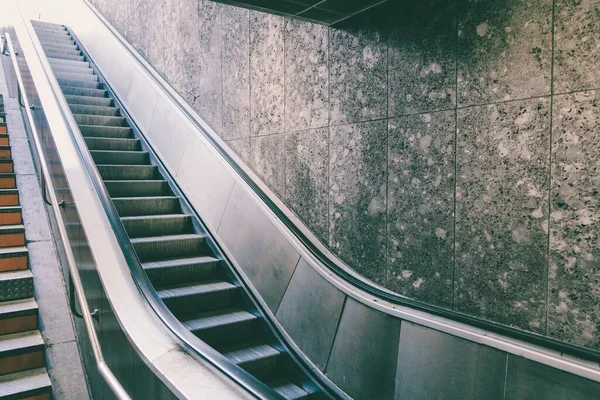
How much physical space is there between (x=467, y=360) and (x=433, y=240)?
0.72 meters

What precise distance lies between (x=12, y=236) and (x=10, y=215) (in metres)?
0.33

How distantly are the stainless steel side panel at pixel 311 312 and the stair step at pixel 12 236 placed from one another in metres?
2.25

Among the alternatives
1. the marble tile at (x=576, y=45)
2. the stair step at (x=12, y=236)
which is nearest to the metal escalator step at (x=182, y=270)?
the stair step at (x=12, y=236)

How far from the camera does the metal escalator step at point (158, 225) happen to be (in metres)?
4.18

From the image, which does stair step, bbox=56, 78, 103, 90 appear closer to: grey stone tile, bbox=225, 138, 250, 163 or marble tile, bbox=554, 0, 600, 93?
grey stone tile, bbox=225, 138, 250, 163

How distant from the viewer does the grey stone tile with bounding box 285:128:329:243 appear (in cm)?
360

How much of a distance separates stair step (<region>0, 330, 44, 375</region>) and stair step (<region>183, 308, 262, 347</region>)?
98cm

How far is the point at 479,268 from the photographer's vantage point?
95.3 inches

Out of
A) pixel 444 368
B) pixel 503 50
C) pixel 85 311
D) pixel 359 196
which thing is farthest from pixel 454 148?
pixel 85 311

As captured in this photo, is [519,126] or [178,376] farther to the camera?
[519,126]

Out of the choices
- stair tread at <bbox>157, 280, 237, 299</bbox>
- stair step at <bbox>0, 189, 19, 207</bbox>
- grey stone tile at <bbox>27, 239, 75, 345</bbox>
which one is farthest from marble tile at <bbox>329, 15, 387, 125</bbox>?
stair step at <bbox>0, 189, 19, 207</bbox>

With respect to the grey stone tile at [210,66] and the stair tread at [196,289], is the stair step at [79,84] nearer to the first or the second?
the grey stone tile at [210,66]

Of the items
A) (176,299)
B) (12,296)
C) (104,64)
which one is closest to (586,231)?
(176,299)

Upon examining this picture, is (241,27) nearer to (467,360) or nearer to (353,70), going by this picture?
(353,70)
